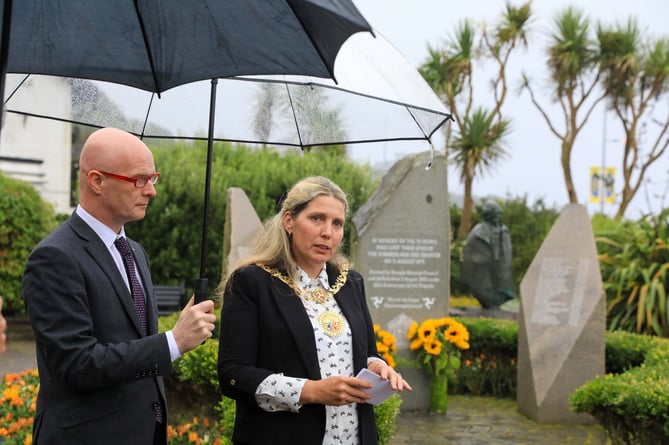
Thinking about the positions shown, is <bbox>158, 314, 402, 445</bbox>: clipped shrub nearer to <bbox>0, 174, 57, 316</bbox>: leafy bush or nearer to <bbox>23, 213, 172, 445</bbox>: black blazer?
<bbox>23, 213, 172, 445</bbox>: black blazer

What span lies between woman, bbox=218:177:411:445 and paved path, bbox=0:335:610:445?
4219 millimetres

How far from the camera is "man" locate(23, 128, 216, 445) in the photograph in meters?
2.25

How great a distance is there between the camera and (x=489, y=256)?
35.5 ft

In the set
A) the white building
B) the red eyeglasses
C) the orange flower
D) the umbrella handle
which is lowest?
the orange flower

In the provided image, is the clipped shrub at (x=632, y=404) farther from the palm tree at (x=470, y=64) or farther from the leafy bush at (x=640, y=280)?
the palm tree at (x=470, y=64)

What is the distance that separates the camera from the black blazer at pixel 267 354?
2674mm

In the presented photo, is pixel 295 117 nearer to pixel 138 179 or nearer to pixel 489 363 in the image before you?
pixel 138 179

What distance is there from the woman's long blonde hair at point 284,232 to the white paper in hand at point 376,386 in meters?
0.50

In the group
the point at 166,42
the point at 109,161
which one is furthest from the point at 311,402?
the point at 166,42

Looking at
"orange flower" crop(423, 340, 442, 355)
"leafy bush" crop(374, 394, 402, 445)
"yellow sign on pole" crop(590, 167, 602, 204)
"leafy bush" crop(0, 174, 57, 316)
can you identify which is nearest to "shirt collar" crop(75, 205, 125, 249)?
"leafy bush" crop(374, 394, 402, 445)

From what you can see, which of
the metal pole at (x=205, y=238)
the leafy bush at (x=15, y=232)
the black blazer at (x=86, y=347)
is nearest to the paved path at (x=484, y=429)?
the metal pole at (x=205, y=238)

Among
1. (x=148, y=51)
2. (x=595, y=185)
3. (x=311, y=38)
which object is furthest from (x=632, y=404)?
(x=595, y=185)

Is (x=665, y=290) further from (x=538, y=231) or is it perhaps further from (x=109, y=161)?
(x=538, y=231)

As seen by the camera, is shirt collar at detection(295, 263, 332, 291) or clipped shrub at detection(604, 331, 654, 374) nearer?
shirt collar at detection(295, 263, 332, 291)
